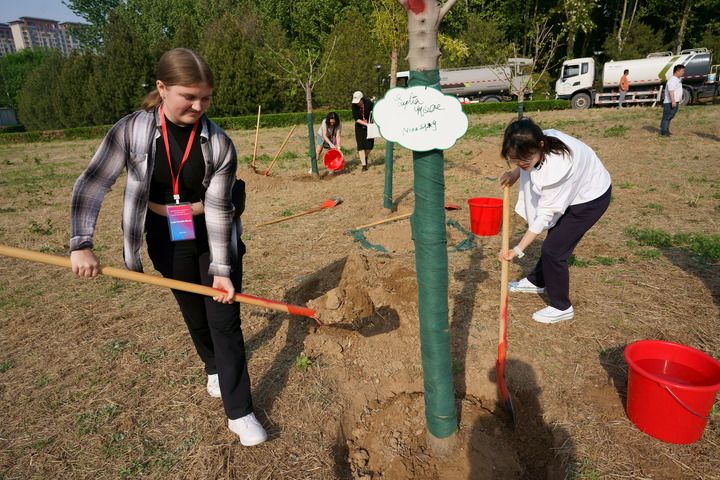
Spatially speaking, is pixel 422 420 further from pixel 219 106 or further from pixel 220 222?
pixel 219 106

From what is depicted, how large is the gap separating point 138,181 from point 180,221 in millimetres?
251

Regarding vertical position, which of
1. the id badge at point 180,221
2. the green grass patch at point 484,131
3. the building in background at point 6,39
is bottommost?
the green grass patch at point 484,131

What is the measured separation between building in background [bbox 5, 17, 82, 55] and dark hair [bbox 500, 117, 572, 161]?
193 meters

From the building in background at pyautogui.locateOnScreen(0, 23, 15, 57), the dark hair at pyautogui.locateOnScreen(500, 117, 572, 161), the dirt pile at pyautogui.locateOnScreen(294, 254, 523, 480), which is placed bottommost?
the dirt pile at pyautogui.locateOnScreen(294, 254, 523, 480)

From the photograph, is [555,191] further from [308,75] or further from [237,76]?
[237,76]

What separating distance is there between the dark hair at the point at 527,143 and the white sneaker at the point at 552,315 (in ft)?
3.87

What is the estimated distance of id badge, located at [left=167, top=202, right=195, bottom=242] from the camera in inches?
80.8

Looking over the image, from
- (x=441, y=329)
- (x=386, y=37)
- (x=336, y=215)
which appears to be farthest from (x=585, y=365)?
(x=386, y=37)

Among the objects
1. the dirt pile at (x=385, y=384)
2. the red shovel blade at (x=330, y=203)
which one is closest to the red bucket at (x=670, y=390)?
the dirt pile at (x=385, y=384)

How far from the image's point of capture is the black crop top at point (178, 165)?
6.44ft

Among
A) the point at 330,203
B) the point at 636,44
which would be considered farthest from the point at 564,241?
the point at 636,44

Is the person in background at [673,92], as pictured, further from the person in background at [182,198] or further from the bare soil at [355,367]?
the person in background at [182,198]

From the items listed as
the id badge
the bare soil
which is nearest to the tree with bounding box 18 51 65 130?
the bare soil

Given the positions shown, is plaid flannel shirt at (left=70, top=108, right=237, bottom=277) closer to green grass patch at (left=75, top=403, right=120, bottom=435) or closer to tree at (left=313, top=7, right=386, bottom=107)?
green grass patch at (left=75, top=403, right=120, bottom=435)
